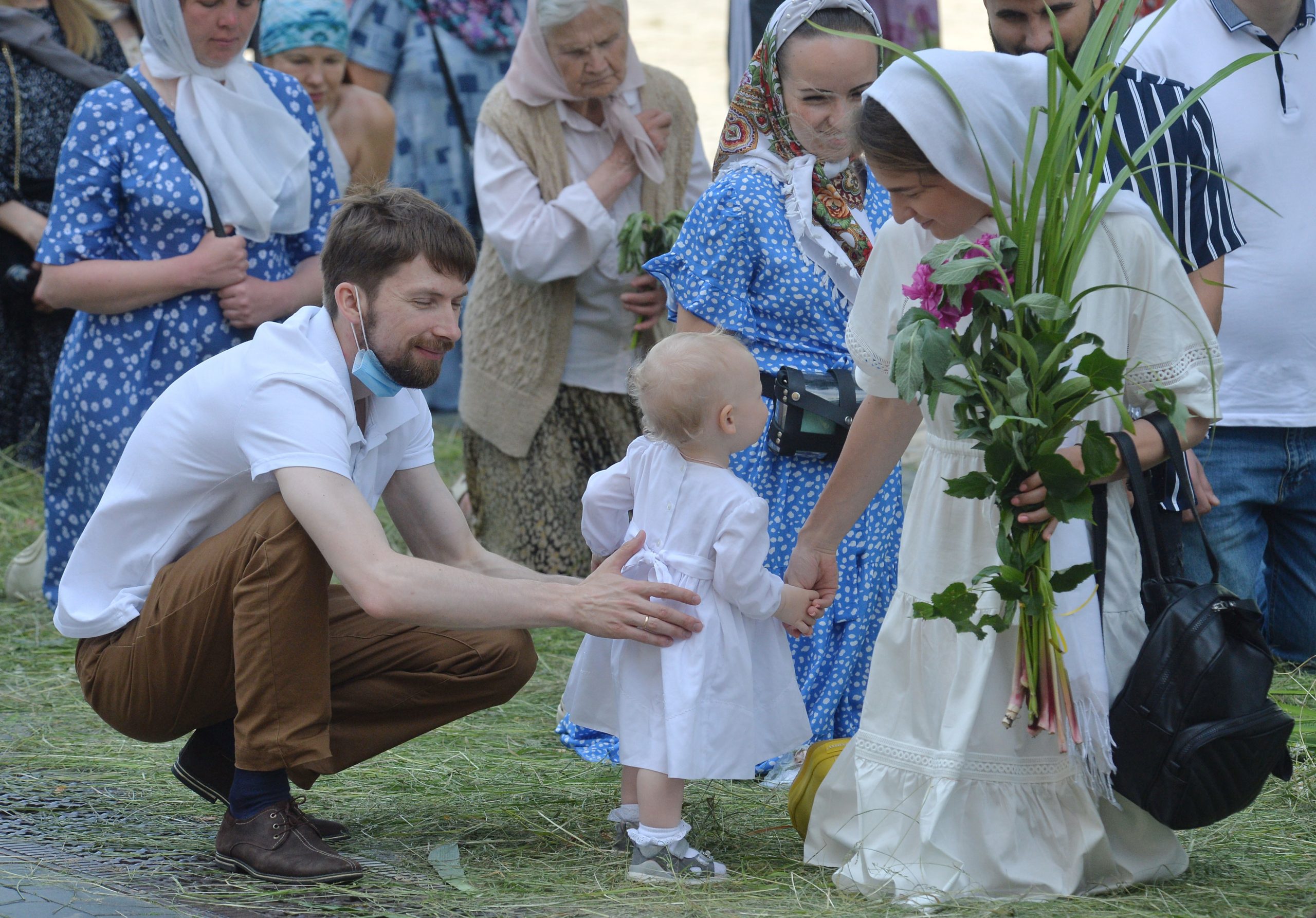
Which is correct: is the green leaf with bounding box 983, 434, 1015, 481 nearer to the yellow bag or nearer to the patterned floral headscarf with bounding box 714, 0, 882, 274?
the yellow bag

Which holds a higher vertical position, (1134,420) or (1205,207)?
(1205,207)

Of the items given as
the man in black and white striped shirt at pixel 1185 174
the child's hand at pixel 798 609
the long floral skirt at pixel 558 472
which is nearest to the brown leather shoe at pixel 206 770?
the child's hand at pixel 798 609

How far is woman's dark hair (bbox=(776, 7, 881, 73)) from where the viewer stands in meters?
3.97

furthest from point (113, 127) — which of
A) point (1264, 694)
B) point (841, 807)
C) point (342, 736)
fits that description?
point (1264, 694)

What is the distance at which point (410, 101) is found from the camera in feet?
24.8

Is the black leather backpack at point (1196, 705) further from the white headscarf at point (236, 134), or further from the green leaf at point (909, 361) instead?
the white headscarf at point (236, 134)

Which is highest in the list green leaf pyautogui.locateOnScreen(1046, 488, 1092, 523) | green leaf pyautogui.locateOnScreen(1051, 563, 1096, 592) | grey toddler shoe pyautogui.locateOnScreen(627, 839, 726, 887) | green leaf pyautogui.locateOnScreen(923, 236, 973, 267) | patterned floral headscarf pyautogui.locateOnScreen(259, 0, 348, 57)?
patterned floral headscarf pyautogui.locateOnScreen(259, 0, 348, 57)

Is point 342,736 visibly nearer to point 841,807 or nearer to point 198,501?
point 198,501

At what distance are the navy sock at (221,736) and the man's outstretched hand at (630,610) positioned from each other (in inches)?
38.4

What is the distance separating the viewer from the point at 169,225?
466 cm

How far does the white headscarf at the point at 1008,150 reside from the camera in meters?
2.70

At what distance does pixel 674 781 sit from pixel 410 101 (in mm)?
5241

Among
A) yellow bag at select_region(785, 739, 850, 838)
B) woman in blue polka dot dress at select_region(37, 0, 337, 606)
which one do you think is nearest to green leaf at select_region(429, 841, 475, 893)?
yellow bag at select_region(785, 739, 850, 838)

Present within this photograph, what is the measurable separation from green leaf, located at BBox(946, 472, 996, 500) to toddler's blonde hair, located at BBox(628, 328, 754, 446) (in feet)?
2.01
